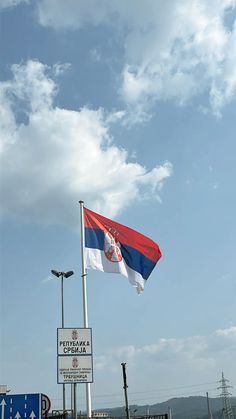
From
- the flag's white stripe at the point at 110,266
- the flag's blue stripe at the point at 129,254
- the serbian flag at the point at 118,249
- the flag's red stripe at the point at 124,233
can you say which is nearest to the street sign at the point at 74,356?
the flag's white stripe at the point at 110,266

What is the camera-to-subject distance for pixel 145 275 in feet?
75.3

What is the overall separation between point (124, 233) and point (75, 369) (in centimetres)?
670

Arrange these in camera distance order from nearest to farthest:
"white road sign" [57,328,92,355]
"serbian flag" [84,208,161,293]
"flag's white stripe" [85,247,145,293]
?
1. "white road sign" [57,328,92,355]
2. "flag's white stripe" [85,247,145,293]
3. "serbian flag" [84,208,161,293]

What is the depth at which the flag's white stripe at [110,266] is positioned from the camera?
21906 millimetres

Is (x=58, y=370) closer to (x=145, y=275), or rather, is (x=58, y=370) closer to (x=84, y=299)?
(x=84, y=299)

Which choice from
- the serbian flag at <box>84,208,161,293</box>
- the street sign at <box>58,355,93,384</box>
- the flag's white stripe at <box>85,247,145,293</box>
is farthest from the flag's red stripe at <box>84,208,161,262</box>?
the street sign at <box>58,355,93,384</box>

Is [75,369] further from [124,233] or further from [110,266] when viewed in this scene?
[124,233]

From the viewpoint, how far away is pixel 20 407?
51.1ft

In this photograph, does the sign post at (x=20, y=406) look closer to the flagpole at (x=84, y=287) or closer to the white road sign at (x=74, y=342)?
the white road sign at (x=74, y=342)

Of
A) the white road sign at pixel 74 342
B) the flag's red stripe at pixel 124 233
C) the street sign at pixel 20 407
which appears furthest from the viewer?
the flag's red stripe at pixel 124 233

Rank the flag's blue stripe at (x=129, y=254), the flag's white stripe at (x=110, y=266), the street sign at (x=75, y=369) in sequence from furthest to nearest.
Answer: the flag's blue stripe at (x=129, y=254)
the flag's white stripe at (x=110, y=266)
the street sign at (x=75, y=369)

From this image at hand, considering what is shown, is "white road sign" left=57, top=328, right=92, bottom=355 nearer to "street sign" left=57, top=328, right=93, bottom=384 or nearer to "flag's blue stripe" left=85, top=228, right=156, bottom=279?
"street sign" left=57, top=328, right=93, bottom=384

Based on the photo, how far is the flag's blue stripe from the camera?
73.3 feet

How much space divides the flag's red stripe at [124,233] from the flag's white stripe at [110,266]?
92 cm
